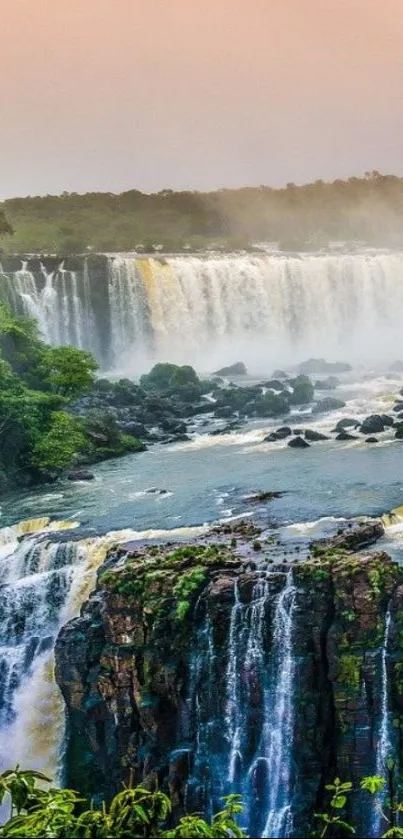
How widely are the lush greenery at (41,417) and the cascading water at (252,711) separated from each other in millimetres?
10636

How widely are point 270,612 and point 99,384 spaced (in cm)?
2196

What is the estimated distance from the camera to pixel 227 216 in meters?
88.8

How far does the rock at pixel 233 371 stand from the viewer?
131 feet

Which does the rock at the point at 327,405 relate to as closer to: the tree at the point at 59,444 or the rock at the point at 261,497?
the tree at the point at 59,444

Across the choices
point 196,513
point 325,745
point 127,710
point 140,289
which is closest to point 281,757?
point 325,745

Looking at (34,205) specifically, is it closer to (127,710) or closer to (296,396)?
(296,396)

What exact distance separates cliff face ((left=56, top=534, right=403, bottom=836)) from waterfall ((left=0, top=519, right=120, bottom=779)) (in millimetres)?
885

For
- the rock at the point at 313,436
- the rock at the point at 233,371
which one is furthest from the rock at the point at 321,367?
the rock at the point at 313,436

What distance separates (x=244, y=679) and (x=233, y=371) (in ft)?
92.0

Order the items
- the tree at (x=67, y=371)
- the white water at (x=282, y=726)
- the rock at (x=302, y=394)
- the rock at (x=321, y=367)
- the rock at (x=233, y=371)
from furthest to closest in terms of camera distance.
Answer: the rock at (x=321, y=367) < the rock at (x=233, y=371) < the rock at (x=302, y=394) < the tree at (x=67, y=371) < the white water at (x=282, y=726)

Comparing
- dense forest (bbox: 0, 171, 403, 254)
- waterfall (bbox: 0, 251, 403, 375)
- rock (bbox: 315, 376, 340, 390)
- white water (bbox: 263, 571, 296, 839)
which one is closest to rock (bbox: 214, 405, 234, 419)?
rock (bbox: 315, 376, 340, 390)

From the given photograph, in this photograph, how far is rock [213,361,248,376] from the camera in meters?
39.9

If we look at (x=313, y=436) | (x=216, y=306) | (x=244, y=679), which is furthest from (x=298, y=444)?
(x=216, y=306)

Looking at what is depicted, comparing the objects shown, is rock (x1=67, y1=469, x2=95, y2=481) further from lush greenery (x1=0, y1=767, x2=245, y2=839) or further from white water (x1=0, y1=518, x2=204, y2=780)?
lush greenery (x1=0, y1=767, x2=245, y2=839)
